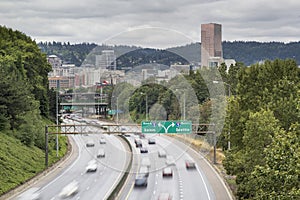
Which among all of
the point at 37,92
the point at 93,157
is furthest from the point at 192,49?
the point at 37,92

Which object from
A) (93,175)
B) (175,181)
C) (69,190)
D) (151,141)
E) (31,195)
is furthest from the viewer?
(151,141)

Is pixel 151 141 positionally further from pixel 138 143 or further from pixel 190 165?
pixel 190 165

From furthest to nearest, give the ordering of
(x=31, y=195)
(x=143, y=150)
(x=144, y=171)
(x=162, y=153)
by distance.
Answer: (x=143, y=150), (x=162, y=153), (x=144, y=171), (x=31, y=195)

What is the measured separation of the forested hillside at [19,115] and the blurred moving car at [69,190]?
12.9 feet

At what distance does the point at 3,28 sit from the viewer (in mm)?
101312

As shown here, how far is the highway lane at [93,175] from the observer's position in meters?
45.6

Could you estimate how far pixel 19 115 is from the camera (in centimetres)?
6719

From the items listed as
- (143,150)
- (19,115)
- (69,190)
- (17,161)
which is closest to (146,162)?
(143,150)

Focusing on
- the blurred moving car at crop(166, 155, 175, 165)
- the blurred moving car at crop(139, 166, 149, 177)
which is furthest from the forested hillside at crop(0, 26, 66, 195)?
the blurred moving car at crop(166, 155, 175, 165)

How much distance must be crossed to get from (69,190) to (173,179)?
475 inches

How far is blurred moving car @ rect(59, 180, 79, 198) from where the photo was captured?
44.5m

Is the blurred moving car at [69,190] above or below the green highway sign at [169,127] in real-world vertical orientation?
below

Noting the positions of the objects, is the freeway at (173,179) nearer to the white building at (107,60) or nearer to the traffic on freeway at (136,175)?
the traffic on freeway at (136,175)

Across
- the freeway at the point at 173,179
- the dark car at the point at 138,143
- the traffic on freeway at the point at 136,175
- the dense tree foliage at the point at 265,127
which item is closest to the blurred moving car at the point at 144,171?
the traffic on freeway at the point at 136,175
